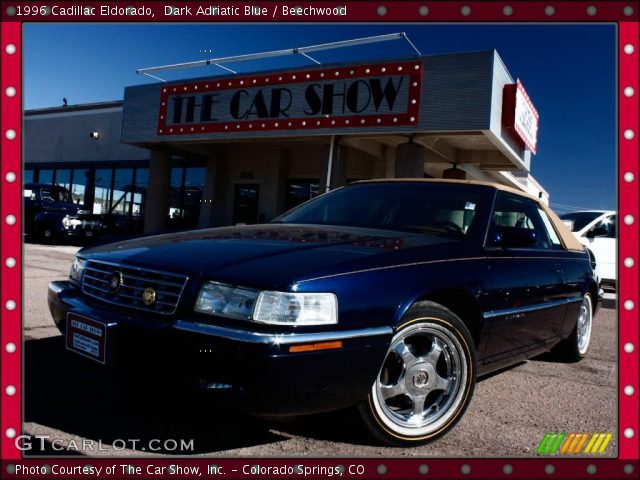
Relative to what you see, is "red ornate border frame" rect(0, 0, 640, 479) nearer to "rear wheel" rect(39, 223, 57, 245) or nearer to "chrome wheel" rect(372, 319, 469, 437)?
"chrome wheel" rect(372, 319, 469, 437)

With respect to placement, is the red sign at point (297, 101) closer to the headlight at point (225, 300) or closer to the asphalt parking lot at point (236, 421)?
the asphalt parking lot at point (236, 421)

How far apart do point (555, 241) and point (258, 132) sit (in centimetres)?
976

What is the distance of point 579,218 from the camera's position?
1044 centimetres

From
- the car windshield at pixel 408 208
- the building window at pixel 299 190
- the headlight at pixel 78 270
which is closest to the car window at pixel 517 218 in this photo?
the car windshield at pixel 408 208

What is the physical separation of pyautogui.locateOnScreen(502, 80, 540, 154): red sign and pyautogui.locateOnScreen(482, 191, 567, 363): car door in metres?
7.66

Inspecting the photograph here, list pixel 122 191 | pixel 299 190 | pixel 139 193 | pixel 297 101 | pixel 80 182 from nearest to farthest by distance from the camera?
pixel 297 101, pixel 299 190, pixel 139 193, pixel 122 191, pixel 80 182

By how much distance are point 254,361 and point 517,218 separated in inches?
96.3

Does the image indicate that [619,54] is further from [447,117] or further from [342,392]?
[447,117]

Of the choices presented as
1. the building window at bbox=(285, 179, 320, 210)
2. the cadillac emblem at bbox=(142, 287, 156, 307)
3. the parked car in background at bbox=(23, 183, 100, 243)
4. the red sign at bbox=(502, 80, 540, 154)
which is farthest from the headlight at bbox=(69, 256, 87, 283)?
the parked car in background at bbox=(23, 183, 100, 243)

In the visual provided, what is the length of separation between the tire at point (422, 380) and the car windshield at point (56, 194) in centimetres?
1569

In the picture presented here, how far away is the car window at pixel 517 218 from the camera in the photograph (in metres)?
3.08

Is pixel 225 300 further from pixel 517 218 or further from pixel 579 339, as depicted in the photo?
pixel 579 339

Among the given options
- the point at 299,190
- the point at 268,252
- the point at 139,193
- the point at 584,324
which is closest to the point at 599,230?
the point at 584,324

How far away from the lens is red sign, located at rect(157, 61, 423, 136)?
10812 millimetres
